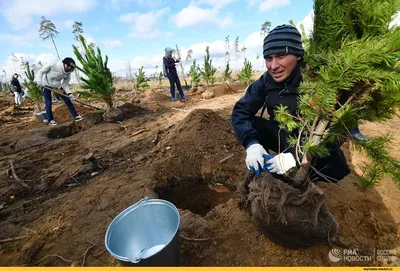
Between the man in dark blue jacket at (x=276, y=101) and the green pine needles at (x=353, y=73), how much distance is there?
0.20 meters

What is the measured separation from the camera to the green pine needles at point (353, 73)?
0.90 meters

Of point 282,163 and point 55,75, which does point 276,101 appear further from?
point 55,75

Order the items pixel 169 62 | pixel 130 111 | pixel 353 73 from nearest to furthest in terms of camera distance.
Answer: pixel 353 73
pixel 130 111
pixel 169 62

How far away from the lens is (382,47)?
855mm

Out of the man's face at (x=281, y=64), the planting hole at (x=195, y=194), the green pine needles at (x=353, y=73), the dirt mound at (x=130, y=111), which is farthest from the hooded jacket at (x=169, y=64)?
the green pine needles at (x=353, y=73)

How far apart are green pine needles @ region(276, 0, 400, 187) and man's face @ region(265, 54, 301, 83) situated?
0.20 meters

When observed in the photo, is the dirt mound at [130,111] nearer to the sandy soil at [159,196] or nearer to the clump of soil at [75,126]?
the clump of soil at [75,126]

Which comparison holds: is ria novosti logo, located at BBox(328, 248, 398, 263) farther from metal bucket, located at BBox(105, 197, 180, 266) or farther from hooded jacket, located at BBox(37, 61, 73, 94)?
hooded jacket, located at BBox(37, 61, 73, 94)

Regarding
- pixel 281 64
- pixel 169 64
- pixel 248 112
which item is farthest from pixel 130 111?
pixel 281 64

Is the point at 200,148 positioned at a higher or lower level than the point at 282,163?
lower

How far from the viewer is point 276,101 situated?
171 cm

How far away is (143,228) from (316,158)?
1.46 m

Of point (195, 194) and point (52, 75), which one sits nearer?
point (195, 194)

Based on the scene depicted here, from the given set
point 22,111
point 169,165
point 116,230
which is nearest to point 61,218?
point 116,230
